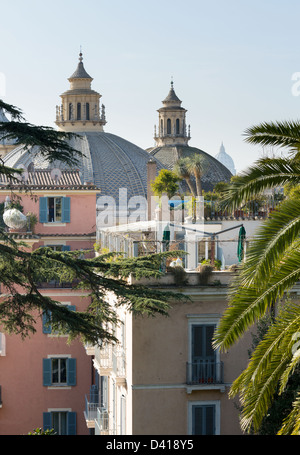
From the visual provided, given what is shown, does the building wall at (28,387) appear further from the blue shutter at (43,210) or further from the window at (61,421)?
the blue shutter at (43,210)

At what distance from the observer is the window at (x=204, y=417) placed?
15.8 meters

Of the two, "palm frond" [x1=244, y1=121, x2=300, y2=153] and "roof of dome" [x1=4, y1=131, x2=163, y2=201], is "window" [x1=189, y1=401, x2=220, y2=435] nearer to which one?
"palm frond" [x1=244, y1=121, x2=300, y2=153]

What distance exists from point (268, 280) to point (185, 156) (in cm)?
7235

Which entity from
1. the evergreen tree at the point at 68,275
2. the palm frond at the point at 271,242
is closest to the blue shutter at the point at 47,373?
the evergreen tree at the point at 68,275

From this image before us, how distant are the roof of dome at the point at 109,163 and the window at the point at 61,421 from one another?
30.5m

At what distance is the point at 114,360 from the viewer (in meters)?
17.3

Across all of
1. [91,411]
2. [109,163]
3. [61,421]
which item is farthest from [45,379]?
[109,163]

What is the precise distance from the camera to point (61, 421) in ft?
83.5

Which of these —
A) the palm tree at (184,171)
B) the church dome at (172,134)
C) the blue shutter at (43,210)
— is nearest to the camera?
the blue shutter at (43,210)

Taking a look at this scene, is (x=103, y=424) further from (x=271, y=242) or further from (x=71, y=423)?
(x=271, y=242)

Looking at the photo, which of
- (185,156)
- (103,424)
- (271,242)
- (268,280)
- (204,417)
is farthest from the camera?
(185,156)

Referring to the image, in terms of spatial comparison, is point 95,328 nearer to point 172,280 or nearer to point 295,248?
point 172,280

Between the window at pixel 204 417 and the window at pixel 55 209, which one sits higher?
the window at pixel 55 209
